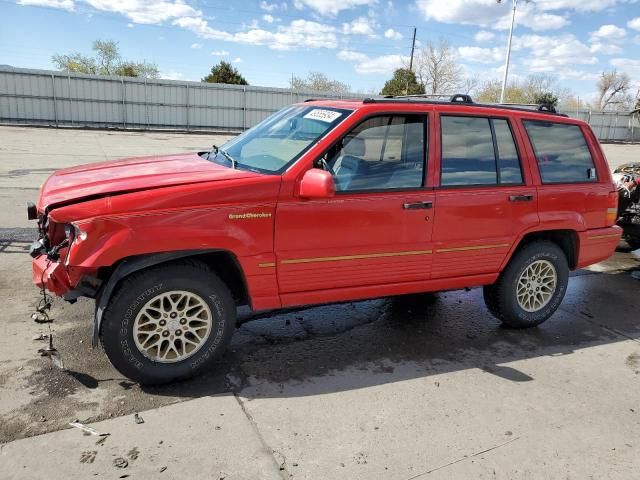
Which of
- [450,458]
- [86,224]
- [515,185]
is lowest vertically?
[450,458]

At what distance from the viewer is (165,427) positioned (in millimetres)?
2982

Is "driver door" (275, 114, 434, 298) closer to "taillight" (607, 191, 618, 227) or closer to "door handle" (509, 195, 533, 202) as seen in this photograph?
"door handle" (509, 195, 533, 202)

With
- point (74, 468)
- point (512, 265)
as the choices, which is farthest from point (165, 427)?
point (512, 265)

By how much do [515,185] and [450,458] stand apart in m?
2.39

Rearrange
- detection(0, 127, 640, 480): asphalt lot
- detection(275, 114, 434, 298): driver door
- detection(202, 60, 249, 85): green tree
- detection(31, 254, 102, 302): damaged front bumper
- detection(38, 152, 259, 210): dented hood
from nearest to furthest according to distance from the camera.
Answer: detection(0, 127, 640, 480): asphalt lot < detection(31, 254, 102, 302): damaged front bumper < detection(38, 152, 259, 210): dented hood < detection(275, 114, 434, 298): driver door < detection(202, 60, 249, 85): green tree

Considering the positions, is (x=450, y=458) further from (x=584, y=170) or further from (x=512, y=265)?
(x=584, y=170)

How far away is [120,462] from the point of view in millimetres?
2686

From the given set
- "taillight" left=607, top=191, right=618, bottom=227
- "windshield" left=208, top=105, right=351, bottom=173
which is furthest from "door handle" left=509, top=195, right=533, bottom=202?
"windshield" left=208, top=105, right=351, bottom=173

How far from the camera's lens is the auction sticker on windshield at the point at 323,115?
3801 millimetres

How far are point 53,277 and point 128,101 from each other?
1073 inches

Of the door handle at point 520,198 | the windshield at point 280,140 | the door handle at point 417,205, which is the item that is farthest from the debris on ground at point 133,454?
the door handle at point 520,198

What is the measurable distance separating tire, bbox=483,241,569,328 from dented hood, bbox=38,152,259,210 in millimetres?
2459

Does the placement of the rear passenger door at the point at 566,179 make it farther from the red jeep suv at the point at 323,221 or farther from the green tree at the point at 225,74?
the green tree at the point at 225,74

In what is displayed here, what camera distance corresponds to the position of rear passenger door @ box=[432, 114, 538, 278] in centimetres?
403
